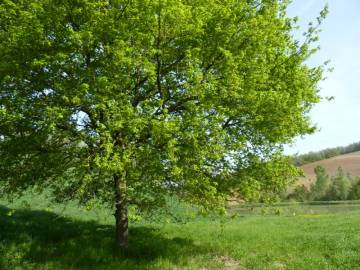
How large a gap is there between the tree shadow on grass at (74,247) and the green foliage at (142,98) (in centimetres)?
309

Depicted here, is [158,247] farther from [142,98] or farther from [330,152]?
[330,152]

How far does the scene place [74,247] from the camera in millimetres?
20172

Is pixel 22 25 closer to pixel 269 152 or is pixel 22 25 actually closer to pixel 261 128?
pixel 261 128

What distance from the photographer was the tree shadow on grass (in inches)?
731

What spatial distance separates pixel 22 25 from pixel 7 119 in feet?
12.1

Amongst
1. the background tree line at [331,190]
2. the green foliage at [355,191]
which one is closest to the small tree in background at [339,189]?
the background tree line at [331,190]

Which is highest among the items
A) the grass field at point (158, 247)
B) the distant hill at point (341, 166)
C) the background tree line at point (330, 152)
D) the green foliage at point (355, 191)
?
the background tree line at point (330, 152)

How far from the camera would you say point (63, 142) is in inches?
741

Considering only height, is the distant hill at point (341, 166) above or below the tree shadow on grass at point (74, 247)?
above

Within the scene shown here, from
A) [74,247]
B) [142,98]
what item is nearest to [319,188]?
[74,247]

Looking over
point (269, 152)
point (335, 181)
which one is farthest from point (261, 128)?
point (335, 181)

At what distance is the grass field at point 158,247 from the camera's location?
62.2ft

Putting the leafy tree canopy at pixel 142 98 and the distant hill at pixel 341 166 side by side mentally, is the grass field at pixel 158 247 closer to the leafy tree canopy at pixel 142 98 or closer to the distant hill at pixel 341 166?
the leafy tree canopy at pixel 142 98

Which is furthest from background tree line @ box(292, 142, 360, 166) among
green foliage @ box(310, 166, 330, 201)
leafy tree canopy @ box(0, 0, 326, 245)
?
leafy tree canopy @ box(0, 0, 326, 245)
